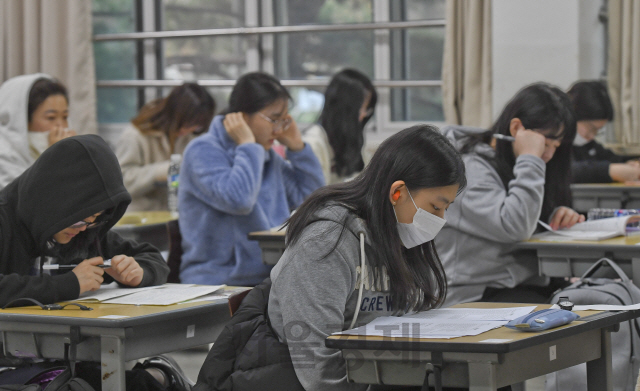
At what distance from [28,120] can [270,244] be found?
62.6 inches

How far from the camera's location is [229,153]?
3379 mm

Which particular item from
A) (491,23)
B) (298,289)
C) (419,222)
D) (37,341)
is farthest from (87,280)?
(491,23)

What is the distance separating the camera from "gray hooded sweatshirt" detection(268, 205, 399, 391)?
1.65m

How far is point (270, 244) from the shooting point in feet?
10.3

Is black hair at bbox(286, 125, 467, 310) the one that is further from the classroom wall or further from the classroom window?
the classroom window

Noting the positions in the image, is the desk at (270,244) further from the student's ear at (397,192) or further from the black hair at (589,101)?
the black hair at (589,101)

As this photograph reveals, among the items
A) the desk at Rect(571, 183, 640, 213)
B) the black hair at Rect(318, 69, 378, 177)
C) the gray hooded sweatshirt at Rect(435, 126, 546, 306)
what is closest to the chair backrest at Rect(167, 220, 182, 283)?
the gray hooded sweatshirt at Rect(435, 126, 546, 306)

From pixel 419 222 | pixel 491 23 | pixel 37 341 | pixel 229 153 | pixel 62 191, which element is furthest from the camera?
pixel 491 23

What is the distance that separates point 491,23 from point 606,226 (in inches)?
91.5

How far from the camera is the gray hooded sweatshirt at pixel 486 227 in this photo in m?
2.74

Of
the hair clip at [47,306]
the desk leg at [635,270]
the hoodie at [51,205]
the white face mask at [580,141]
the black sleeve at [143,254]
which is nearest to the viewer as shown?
the hair clip at [47,306]

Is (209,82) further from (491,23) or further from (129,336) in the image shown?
(129,336)

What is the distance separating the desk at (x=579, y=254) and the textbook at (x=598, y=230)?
0.08 meters

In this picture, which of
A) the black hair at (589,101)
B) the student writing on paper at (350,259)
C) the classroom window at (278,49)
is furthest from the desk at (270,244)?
the classroom window at (278,49)
